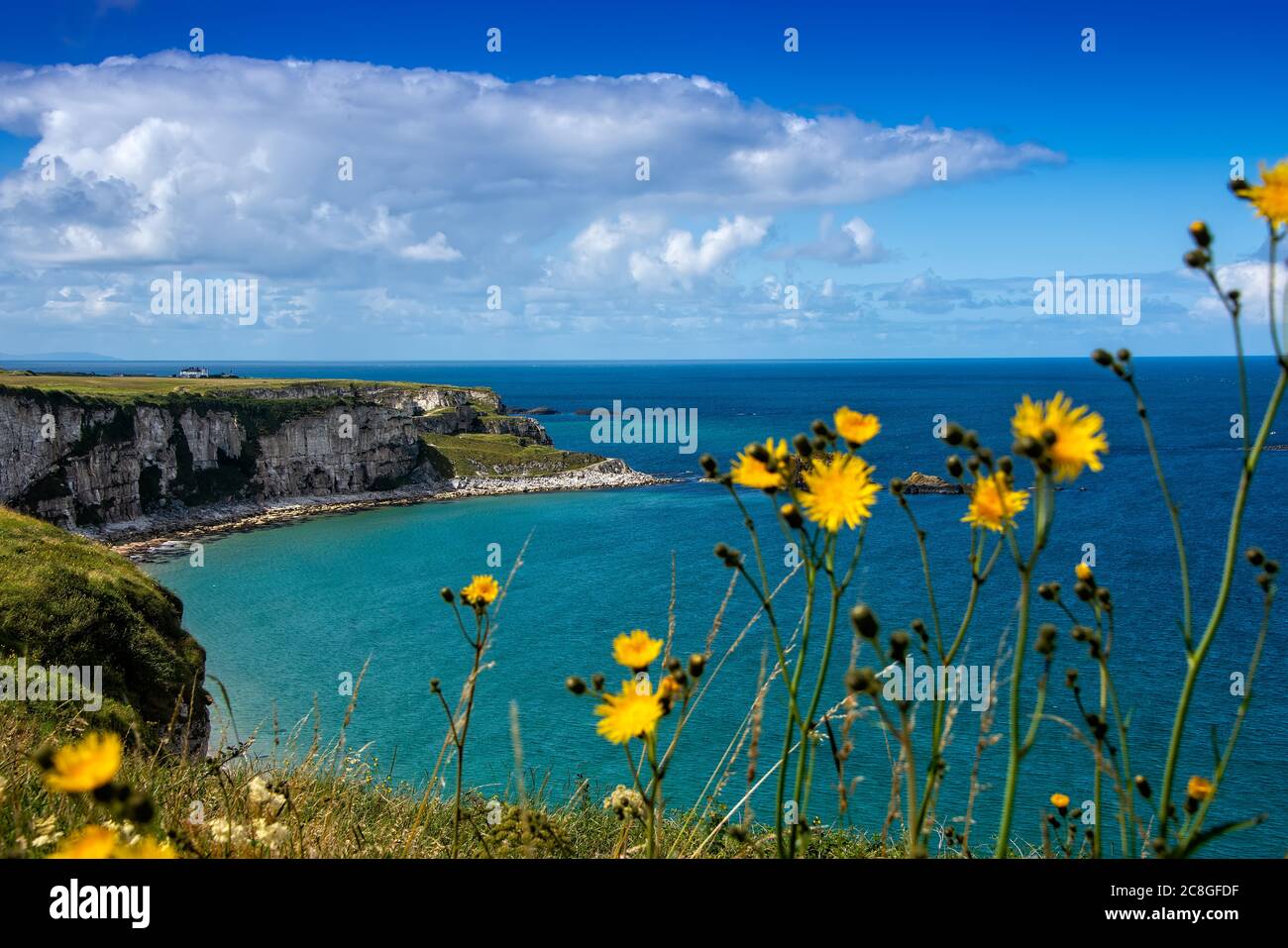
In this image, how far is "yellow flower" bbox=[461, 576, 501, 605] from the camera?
7.59ft

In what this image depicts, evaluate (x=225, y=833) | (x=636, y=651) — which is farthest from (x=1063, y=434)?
(x=225, y=833)

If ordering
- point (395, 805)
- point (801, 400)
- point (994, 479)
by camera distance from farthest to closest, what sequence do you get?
point (801, 400), point (395, 805), point (994, 479)

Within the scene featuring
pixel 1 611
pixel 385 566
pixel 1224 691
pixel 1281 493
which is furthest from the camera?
pixel 1281 493

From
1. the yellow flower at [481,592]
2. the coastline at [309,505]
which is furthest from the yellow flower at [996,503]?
the coastline at [309,505]

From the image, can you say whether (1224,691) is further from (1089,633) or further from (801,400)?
(801,400)

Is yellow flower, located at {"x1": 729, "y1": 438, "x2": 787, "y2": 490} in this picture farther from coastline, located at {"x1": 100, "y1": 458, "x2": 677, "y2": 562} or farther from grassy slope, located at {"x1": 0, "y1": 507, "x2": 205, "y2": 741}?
coastline, located at {"x1": 100, "y1": 458, "x2": 677, "y2": 562}

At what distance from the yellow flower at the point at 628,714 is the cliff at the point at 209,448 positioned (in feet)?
219

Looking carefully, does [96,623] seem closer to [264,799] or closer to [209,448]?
[264,799]

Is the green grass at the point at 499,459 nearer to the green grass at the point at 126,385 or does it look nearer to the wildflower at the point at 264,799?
the green grass at the point at 126,385

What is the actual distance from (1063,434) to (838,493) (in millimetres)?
406

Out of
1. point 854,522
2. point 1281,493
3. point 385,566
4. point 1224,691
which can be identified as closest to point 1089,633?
point 854,522

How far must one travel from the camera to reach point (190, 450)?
70125mm

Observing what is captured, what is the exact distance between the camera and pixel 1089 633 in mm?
1554
